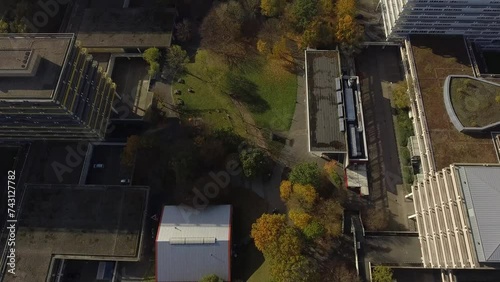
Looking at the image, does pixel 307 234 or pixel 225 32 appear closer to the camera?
pixel 307 234

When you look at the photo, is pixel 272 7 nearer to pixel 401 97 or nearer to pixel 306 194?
pixel 401 97

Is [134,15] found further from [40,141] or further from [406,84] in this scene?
[406,84]

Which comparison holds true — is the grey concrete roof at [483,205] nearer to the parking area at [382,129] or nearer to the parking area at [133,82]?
the parking area at [382,129]

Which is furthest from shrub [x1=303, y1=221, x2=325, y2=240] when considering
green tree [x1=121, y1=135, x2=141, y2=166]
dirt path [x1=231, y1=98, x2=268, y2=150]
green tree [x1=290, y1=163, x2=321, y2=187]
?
green tree [x1=121, y1=135, x2=141, y2=166]

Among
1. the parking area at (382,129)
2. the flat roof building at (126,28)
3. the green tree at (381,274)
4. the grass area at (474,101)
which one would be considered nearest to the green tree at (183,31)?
the flat roof building at (126,28)

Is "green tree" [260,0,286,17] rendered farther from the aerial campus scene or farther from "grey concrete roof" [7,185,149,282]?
"grey concrete roof" [7,185,149,282]

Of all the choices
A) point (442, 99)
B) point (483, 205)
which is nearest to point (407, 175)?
point (442, 99)

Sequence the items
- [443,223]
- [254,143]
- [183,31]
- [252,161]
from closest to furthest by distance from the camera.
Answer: [443,223]
[252,161]
[254,143]
[183,31]
